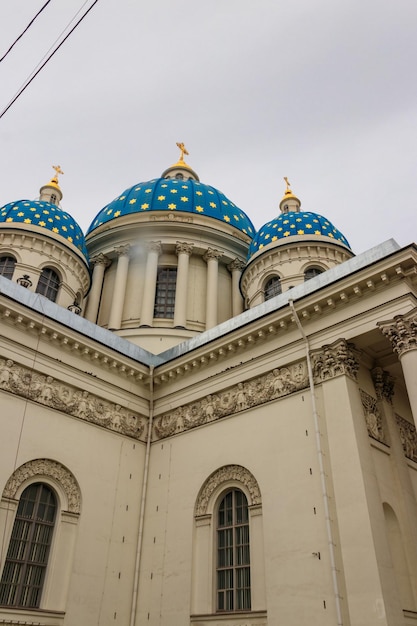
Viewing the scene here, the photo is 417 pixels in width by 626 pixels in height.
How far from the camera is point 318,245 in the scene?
21.2 m

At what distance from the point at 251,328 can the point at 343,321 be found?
8.33 ft

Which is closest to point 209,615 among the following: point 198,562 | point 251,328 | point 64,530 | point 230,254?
point 198,562

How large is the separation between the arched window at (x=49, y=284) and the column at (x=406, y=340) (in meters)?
13.5

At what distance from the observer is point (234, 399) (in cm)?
1384

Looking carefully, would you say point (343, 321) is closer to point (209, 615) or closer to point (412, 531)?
point (412, 531)

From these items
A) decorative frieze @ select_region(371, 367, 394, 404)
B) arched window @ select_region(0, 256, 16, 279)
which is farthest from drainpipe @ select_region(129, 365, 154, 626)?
arched window @ select_region(0, 256, 16, 279)

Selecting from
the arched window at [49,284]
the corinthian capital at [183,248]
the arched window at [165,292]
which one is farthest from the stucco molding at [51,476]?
the corinthian capital at [183,248]

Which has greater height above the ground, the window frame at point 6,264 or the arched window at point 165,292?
the arched window at point 165,292

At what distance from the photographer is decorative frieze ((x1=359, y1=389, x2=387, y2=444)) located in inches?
467

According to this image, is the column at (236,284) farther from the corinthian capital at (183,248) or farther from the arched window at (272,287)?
the arched window at (272,287)

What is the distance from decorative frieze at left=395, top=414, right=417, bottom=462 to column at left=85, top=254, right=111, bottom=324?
47.2 feet

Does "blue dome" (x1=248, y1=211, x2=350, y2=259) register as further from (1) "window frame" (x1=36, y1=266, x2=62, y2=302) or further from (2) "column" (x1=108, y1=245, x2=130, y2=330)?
(1) "window frame" (x1=36, y1=266, x2=62, y2=302)

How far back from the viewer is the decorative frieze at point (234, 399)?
1274cm

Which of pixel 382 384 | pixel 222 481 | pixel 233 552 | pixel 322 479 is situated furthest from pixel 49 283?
pixel 322 479
